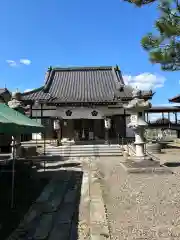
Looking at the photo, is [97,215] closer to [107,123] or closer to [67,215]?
[67,215]

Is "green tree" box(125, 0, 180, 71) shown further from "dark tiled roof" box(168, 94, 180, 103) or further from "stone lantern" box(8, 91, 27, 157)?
"dark tiled roof" box(168, 94, 180, 103)

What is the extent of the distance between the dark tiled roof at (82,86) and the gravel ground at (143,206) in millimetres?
13531

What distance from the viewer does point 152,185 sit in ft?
28.4

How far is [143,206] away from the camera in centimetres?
634

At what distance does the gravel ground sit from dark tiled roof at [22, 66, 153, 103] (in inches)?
533

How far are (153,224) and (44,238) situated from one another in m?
2.10

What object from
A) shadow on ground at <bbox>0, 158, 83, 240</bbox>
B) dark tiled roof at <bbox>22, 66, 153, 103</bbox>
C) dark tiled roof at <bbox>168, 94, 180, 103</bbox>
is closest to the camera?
shadow on ground at <bbox>0, 158, 83, 240</bbox>

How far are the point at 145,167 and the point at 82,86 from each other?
53.3 ft

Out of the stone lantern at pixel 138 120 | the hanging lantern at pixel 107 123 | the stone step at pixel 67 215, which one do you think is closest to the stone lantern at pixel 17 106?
the stone lantern at pixel 138 120

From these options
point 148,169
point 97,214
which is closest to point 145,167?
point 148,169

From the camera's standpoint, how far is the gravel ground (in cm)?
477

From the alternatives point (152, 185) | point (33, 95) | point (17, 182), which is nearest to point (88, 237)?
point (152, 185)

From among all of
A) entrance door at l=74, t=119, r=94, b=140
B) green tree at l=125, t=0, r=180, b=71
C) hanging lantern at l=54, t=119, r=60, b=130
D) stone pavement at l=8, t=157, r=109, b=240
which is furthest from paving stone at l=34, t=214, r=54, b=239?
entrance door at l=74, t=119, r=94, b=140

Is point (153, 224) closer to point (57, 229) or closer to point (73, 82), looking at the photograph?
point (57, 229)
